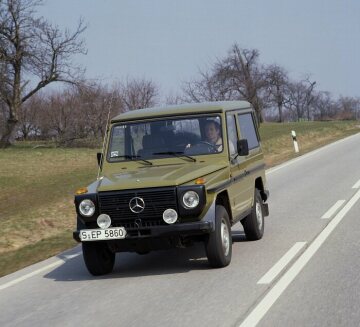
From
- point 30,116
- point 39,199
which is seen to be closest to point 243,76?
point 30,116

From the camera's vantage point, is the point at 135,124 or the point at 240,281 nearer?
the point at 240,281

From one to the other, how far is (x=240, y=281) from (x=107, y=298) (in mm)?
1362

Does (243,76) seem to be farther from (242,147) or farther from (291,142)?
(242,147)

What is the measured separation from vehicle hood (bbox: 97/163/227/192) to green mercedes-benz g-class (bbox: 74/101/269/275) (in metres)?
0.01

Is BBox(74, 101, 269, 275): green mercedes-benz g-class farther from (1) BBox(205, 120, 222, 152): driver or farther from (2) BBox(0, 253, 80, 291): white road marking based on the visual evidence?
(2) BBox(0, 253, 80, 291): white road marking

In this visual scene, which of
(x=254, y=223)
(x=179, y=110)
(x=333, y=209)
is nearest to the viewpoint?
(x=179, y=110)

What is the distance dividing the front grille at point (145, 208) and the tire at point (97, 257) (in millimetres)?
519

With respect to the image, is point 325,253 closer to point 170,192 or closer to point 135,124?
point 170,192

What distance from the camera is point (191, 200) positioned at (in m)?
6.86

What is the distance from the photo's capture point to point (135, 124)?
27.5 feet

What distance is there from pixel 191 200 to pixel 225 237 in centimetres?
80

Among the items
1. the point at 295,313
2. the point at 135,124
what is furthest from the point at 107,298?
the point at 135,124

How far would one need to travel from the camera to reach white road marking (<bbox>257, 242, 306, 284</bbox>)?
650cm

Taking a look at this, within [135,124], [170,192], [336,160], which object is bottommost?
[336,160]
